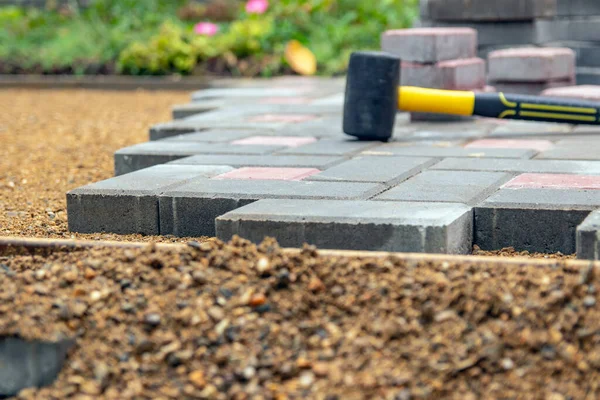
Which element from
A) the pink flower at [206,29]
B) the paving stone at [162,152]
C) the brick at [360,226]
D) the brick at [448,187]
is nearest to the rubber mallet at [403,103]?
the paving stone at [162,152]

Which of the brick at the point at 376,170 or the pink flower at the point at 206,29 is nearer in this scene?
the brick at the point at 376,170

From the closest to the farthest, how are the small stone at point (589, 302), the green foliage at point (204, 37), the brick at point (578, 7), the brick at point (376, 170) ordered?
the small stone at point (589, 302) < the brick at point (376, 170) < the brick at point (578, 7) < the green foliage at point (204, 37)

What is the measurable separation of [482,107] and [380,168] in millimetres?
855

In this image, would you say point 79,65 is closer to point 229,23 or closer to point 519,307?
point 229,23

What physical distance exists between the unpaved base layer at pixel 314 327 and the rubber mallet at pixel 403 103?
1915 millimetres

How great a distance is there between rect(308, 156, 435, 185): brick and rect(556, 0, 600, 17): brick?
267 centimetres

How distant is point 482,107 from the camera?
4.19 m

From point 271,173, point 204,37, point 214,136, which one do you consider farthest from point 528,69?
point 204,37

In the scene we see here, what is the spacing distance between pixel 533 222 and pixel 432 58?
88.2 inches

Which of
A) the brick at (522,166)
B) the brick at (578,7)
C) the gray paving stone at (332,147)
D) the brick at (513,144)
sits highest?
the brick at (578,7)

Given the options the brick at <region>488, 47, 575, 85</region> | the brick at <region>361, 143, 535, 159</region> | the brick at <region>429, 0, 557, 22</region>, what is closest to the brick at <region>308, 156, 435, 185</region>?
the brick at <region>361, 143, 535, 159</region>

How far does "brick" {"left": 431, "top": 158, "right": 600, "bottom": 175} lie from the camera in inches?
135

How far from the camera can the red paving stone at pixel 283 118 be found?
16.8 ft

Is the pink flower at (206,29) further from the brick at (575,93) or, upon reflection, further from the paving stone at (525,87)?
the brick at (575,93)
